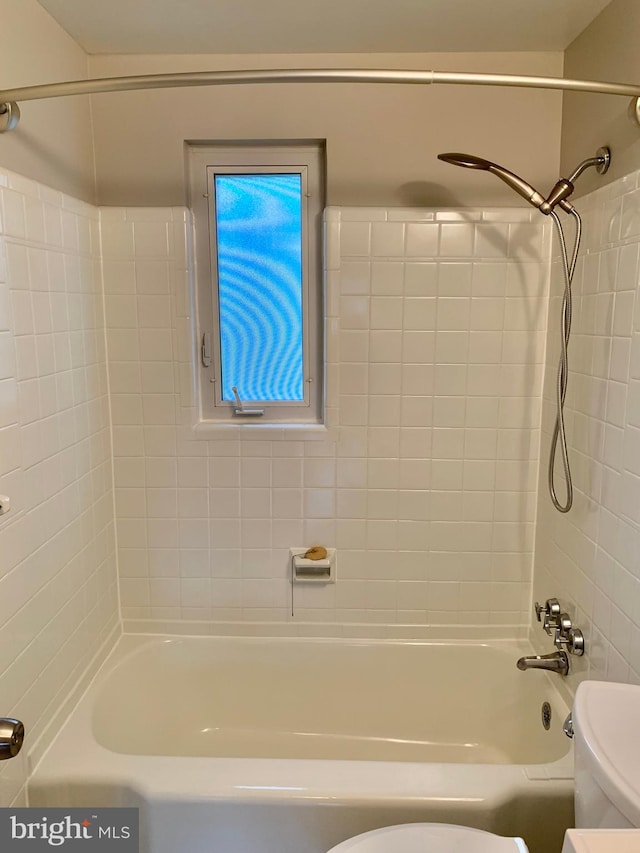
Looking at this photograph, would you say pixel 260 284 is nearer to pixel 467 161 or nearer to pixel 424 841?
pixel 467 161

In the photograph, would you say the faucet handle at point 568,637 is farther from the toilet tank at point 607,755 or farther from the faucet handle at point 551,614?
the toilet tank at point 607,755

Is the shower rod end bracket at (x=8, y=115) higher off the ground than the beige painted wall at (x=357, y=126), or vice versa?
the beige painted wall at (x=357, y=126)

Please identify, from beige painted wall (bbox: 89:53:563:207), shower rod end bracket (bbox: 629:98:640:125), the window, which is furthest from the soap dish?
shower rod end bracket (bbox: 629:98:640:125)

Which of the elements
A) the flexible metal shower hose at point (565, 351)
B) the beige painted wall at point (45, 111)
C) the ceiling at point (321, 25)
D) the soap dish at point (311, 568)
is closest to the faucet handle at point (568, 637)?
the flexible metal shower hose at point (565, 351)

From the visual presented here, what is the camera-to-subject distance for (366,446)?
81.9 inches

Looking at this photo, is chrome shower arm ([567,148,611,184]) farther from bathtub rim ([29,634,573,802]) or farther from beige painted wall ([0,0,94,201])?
bathtub rim ([29,634,573,802])

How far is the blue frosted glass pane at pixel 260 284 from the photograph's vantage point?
80.4 inches

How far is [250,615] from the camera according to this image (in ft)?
7.16

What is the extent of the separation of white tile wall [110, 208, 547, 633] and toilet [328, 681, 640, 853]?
952 mm

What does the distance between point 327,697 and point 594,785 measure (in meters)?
1.23

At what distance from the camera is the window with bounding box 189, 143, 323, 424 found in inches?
79.1

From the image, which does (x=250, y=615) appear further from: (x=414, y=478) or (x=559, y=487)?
(x=559, y=487)

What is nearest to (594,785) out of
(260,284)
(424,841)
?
(424,841)
